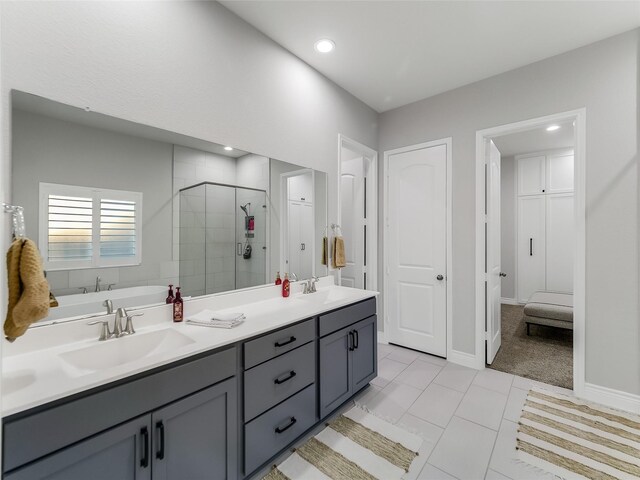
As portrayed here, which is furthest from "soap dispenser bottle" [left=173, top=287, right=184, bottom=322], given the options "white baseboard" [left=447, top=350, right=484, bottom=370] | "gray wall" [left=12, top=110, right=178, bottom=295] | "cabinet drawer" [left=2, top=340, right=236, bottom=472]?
"white baseboard" [left=447, top=350, right=484, bottom=370]

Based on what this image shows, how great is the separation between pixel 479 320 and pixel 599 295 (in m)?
0.92

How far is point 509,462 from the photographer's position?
1.79m

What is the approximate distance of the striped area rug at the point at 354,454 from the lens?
5.54 ft

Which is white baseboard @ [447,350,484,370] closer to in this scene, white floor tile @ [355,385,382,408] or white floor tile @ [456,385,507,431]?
white floor tile @ [456,385,507,431]

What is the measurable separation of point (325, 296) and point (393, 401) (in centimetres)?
97

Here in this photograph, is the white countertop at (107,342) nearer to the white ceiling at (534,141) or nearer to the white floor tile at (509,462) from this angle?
the white floor tile at (509,462)

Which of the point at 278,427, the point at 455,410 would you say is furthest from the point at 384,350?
the point at 278,427

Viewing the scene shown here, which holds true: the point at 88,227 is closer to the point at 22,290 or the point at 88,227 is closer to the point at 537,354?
the point at 22,290

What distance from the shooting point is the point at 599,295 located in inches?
93.4

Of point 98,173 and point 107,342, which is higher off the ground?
point 98,173

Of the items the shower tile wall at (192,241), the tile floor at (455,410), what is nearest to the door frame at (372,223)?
the tile floor at (455,410)

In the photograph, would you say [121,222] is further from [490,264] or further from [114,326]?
[490,264]

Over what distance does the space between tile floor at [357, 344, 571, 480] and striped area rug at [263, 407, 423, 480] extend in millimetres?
119

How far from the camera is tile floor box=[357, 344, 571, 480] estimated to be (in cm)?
176
